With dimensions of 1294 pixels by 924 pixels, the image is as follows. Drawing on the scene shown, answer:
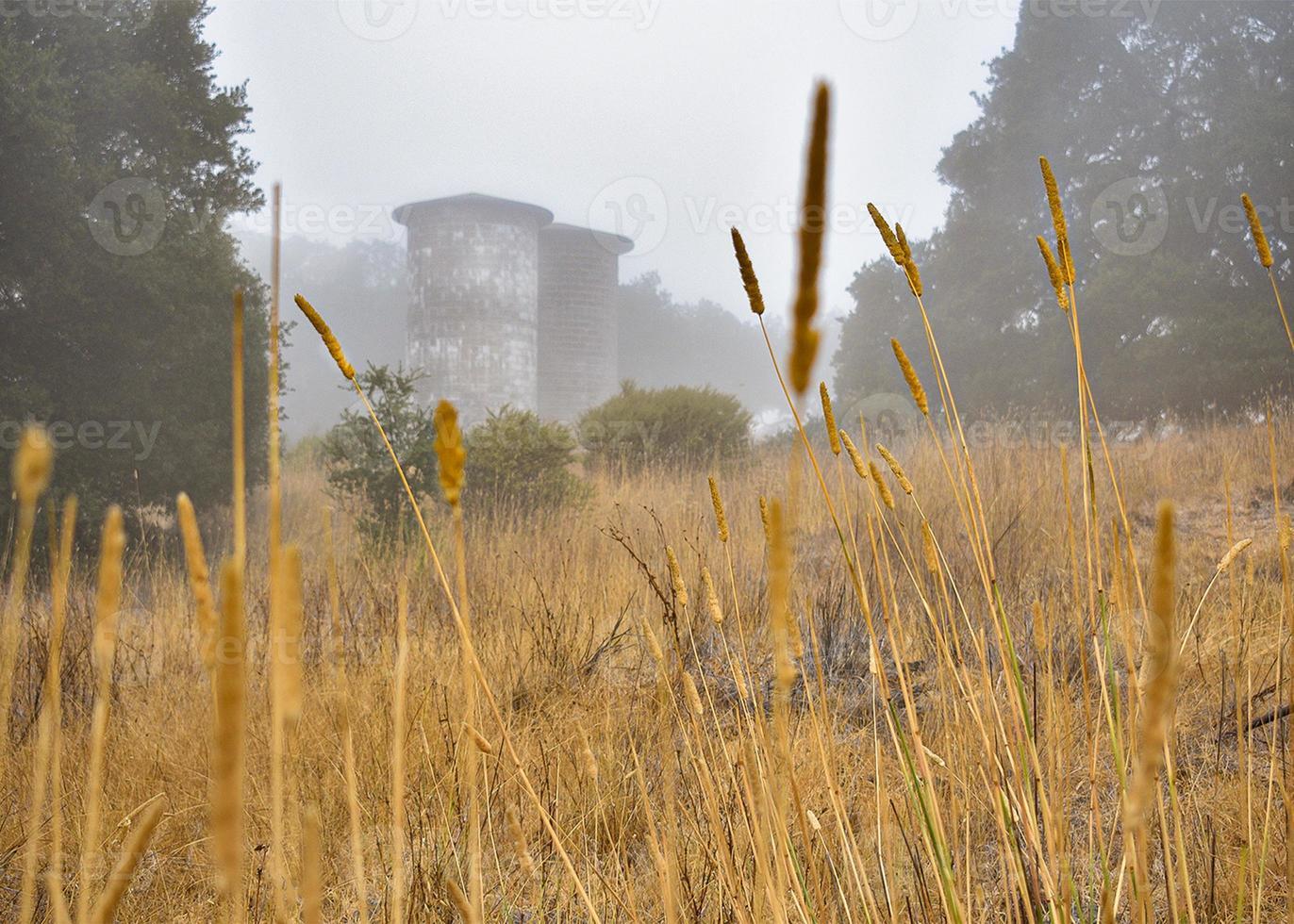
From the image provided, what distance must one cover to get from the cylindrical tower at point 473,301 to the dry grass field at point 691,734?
1974cm

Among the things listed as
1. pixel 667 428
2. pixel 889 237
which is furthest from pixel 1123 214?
pixel 889 237

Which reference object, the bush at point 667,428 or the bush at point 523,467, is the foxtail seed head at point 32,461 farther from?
the bush at point 667,428

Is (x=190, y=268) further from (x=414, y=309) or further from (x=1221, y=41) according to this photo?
(x=414, y=309)

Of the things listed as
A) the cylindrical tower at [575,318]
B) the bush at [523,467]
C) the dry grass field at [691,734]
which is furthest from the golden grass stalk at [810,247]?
the cylindrical tower at [575,318]

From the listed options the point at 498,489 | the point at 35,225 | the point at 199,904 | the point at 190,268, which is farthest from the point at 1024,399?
the point at 199,904

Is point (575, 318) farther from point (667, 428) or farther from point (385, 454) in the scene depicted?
point (385, 454)

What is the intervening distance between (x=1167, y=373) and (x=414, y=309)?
1899 cm

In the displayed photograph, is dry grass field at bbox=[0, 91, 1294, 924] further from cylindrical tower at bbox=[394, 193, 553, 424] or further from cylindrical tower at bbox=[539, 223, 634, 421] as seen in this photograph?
cylindrical tower at bbox=[539, 223, 634, 421]

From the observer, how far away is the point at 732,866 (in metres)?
1.10

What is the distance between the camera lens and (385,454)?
26.1ft

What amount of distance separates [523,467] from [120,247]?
3980 mm

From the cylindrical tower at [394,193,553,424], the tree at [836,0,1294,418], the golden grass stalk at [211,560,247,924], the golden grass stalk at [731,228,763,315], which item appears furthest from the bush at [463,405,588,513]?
the cylindrical tower at [394,193,553,424]

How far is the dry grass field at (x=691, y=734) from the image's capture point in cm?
62

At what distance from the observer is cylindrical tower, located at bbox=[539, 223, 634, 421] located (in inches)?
1135
